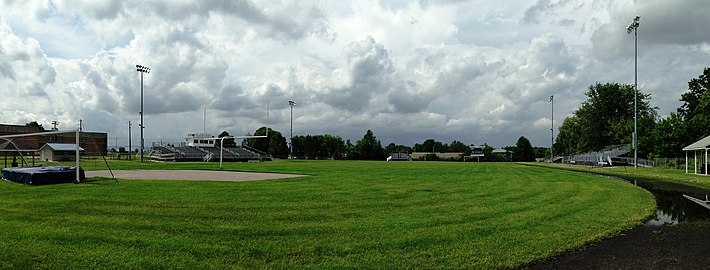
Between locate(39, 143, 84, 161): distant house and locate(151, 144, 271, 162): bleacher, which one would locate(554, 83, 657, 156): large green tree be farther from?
locate(39, 143, 84, 161): distant house

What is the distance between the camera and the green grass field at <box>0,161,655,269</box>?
6969 millimetres

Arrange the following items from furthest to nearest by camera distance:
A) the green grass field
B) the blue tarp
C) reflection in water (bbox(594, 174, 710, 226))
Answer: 1. the blue tarp
2. reflection in water (bbox(594, 174, 710, 226))
3. the green grass field

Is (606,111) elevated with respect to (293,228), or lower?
elevated

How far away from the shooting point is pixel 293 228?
30.5 ft

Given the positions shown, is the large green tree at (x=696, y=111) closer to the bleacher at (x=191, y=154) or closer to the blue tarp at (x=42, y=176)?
the blue tarp at (x=42, y=176)

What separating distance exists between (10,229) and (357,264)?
704 centimetres

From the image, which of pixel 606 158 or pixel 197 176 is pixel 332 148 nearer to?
pixel 606 158

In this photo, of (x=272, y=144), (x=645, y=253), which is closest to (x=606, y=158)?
(x=645, y=253)

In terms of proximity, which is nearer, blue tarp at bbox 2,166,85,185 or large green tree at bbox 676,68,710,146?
blue tarp at bbox 2,166,85,185

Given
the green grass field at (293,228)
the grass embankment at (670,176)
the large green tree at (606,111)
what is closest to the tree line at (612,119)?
the large green tree at (606,111)

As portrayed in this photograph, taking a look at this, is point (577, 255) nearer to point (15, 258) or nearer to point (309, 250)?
point (309, 250)

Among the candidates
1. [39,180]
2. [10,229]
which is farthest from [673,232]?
[39,180]

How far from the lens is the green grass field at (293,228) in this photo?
6.97m

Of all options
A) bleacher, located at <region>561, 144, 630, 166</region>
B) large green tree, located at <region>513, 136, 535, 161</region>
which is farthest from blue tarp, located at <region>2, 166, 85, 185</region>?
large green tree, located at <region>513, 136, 535, 161</region>
